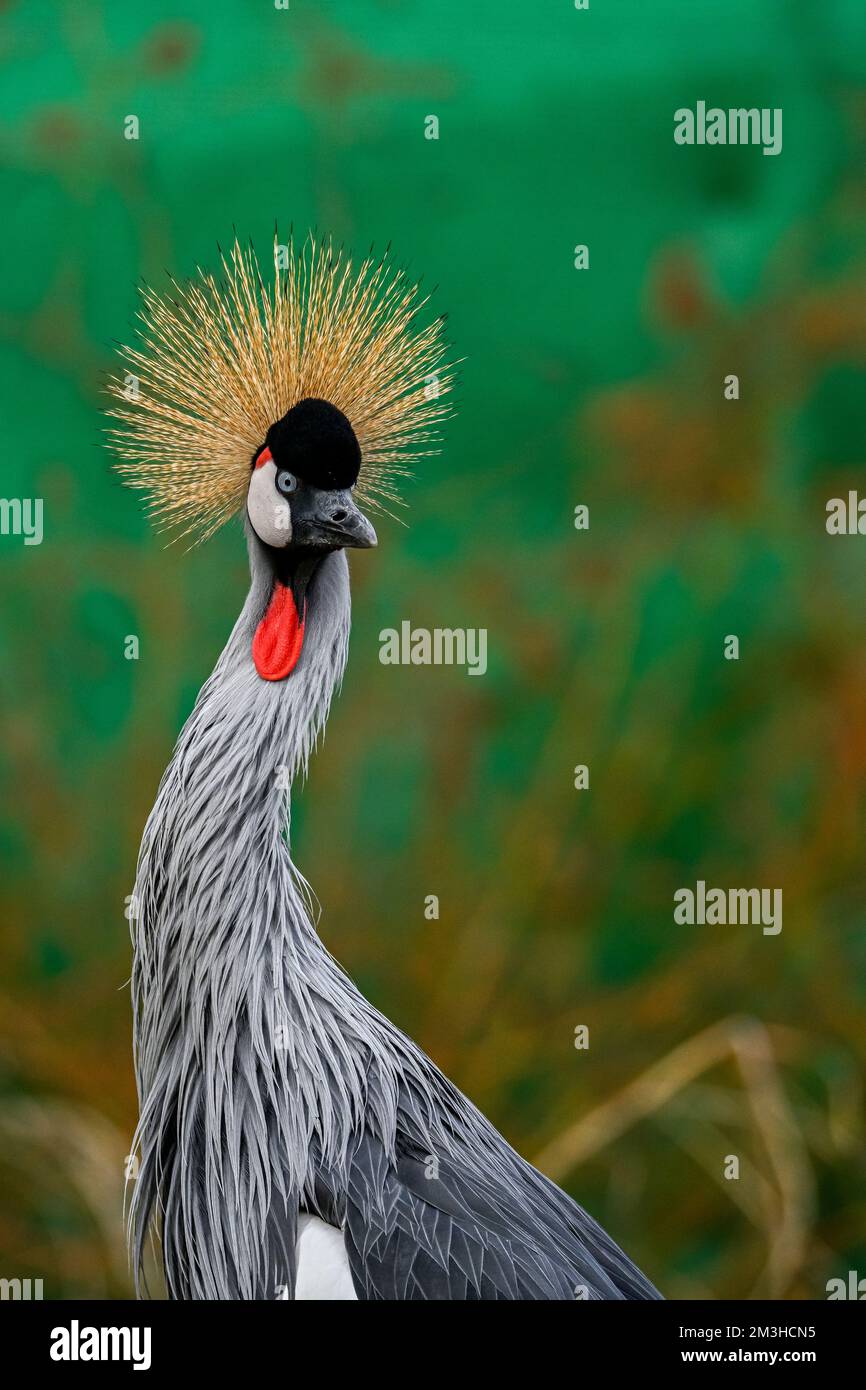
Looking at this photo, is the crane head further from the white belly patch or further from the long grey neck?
the white belly patch

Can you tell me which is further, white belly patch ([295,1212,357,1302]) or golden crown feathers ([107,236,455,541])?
golden crown feathers ([107,236,455,541])

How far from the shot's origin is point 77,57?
1904mm

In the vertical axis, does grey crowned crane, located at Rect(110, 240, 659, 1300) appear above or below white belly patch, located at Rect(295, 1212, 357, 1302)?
above

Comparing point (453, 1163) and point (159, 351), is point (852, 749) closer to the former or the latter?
point (453, 1163)

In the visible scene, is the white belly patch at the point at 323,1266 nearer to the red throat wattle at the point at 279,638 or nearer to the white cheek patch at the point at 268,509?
the red throat wattle at the point at 279,638

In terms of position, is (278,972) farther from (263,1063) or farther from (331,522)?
(331,522)

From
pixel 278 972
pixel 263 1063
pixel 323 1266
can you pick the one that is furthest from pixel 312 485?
pixel 323 1266

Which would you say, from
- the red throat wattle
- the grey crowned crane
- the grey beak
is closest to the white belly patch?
the grey crowned crane

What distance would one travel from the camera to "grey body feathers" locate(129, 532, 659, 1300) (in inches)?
55.2

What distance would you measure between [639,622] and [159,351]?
34.3 inches

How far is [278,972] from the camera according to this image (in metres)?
1.44

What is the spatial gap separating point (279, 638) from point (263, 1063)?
19.4 inches

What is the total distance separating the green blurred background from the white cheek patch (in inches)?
20.8
